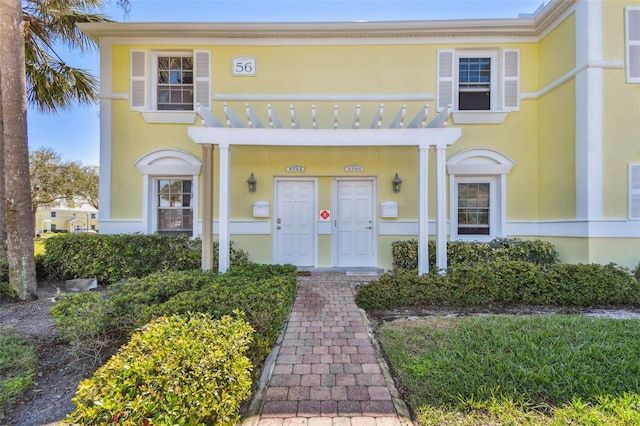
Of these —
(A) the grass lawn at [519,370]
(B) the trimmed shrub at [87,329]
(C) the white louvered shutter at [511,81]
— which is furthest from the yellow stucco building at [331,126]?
(B) the trimmed shrub at [87,329]

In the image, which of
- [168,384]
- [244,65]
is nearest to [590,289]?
[168,384]

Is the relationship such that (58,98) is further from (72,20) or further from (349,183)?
(349,183)

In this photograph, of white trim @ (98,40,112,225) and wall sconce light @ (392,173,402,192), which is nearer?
wall sconce light @ (392,173,402,192)

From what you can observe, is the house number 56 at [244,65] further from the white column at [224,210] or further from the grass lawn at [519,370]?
the grass lawn at [519,370]

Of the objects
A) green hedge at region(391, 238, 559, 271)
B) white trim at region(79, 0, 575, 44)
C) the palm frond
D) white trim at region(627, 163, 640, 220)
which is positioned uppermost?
white trim at region(79, 0, 575, 44)

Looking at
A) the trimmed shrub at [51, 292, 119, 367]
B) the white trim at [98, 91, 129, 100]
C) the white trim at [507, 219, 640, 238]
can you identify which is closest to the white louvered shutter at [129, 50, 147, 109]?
the white trim at [98, 91, 129, 100]

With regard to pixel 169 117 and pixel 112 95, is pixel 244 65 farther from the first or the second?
pixel 112 95

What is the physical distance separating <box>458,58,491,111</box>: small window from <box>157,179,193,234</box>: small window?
264 inches

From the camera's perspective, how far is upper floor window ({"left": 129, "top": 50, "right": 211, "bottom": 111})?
716 centimetres

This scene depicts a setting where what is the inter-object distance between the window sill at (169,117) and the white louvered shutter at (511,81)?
706 centimetres

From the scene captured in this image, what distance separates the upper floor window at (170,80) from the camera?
7.16 meters

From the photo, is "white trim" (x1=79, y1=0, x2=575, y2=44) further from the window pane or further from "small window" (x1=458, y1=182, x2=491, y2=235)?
"small window" (x1=458, y1=182, x2=491, y2=235)

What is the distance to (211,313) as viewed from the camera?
3121 mm

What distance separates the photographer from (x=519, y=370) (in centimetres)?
266
